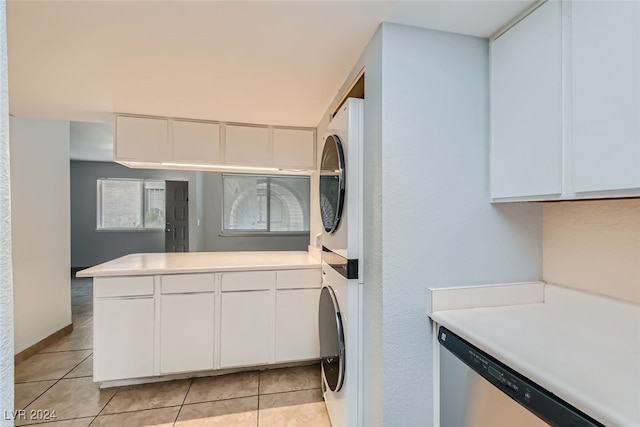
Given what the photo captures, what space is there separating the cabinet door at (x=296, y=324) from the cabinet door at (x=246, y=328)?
8cm

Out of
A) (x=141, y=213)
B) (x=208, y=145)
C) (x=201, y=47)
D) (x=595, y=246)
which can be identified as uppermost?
(x=201, y=47)

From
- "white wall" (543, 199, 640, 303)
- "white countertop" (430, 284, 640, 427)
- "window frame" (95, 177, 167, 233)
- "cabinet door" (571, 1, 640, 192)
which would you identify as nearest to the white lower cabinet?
"white countertop" (430, 284, 640, 427)

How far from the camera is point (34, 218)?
9.00ft

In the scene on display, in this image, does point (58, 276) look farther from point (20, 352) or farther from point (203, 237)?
point (203, 237)

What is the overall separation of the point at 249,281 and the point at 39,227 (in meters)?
2.16

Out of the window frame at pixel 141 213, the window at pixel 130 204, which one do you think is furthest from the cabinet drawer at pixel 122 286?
the window at pixel 130 204

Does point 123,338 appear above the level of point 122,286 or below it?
below

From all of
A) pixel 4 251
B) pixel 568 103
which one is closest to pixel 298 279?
pixel 568 103

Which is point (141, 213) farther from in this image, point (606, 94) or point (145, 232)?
point (606, 94)

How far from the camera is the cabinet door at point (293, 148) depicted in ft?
9.00

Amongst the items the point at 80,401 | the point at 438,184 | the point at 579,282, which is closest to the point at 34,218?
the point at 80,401

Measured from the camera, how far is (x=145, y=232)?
6000 millimetres

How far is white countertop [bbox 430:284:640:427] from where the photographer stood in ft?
2.36

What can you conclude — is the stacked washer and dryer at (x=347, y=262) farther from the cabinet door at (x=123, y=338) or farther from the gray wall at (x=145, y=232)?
the gray wall at (x=145, y=232)
